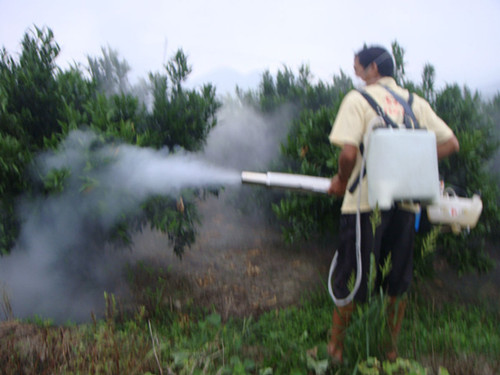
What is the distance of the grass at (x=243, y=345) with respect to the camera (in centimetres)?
233

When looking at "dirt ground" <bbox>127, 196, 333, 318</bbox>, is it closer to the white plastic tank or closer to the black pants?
the black pants

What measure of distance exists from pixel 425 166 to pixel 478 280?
2.37m

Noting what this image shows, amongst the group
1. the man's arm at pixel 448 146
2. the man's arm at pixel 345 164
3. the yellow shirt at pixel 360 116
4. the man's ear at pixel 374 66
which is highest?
the man's ear at pixel 374 66

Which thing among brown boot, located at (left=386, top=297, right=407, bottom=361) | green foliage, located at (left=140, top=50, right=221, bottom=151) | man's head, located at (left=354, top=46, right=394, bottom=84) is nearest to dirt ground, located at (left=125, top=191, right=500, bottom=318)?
green foliage, located at (left=140, top=50, right=221, bottom=151)

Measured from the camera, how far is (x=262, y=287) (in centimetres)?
398

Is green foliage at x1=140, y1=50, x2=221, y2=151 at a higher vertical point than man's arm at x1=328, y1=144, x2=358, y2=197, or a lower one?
higher

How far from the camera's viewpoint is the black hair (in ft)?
8.04

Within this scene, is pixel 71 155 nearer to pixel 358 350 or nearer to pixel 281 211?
pixel 281 211

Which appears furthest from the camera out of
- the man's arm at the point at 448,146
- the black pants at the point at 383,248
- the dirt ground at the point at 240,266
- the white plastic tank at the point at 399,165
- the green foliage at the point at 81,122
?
the dirt ground at the point at 240,266

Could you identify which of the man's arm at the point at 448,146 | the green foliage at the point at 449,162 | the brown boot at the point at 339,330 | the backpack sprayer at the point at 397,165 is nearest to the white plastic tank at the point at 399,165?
the backpack sprayer at the point at 397,165

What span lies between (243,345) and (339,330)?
26.7 inches

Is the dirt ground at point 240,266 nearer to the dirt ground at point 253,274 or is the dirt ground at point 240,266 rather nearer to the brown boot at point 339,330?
the dirt ground at point 253,274

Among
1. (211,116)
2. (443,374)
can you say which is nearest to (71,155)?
(211,116)

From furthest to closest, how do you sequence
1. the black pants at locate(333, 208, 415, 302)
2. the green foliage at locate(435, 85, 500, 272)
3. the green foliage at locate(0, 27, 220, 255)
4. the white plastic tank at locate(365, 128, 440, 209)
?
1. the green foliage at locate(435, 85, 500, 272)
2. the green foliage at locate(0, 27, 220, 255)
3. the black pants at locate(333, 208, 415, 302)
4. the white plastic tank at locate(365, 128, 440, 209)
